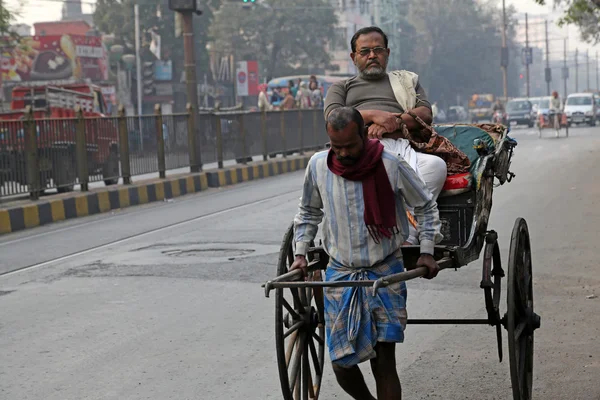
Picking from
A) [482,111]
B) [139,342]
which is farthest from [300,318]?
[482,111]

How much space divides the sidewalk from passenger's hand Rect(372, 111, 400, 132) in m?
10.2

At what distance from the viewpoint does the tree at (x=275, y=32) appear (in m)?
62.3

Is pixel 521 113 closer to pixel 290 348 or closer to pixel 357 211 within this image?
pixel 290 348

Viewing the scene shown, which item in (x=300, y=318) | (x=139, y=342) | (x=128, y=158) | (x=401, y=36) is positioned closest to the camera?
(x=300, y=318)

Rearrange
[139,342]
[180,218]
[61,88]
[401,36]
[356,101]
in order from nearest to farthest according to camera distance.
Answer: [356,101] → [139,342] → [180,218] → [61,88] → [401,36]

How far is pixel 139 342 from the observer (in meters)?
6.81

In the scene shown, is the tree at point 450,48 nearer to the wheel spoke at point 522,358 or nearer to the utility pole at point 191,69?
the utility pole at point 191,69

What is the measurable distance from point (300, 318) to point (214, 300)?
129 inches

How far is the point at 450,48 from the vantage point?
3765 inches

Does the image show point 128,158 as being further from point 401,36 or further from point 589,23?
point 401,36

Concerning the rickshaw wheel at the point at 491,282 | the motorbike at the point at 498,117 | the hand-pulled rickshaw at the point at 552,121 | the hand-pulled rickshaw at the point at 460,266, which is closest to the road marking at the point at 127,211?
the hand-pulled rickshaw at the point at 460,266

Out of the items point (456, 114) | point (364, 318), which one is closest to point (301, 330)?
point (364, 318)

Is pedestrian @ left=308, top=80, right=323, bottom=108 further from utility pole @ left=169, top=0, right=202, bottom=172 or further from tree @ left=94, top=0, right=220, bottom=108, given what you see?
tree @ left=94, top=0, right=220, bottom=108

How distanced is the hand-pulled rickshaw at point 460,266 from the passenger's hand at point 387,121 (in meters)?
0.38
